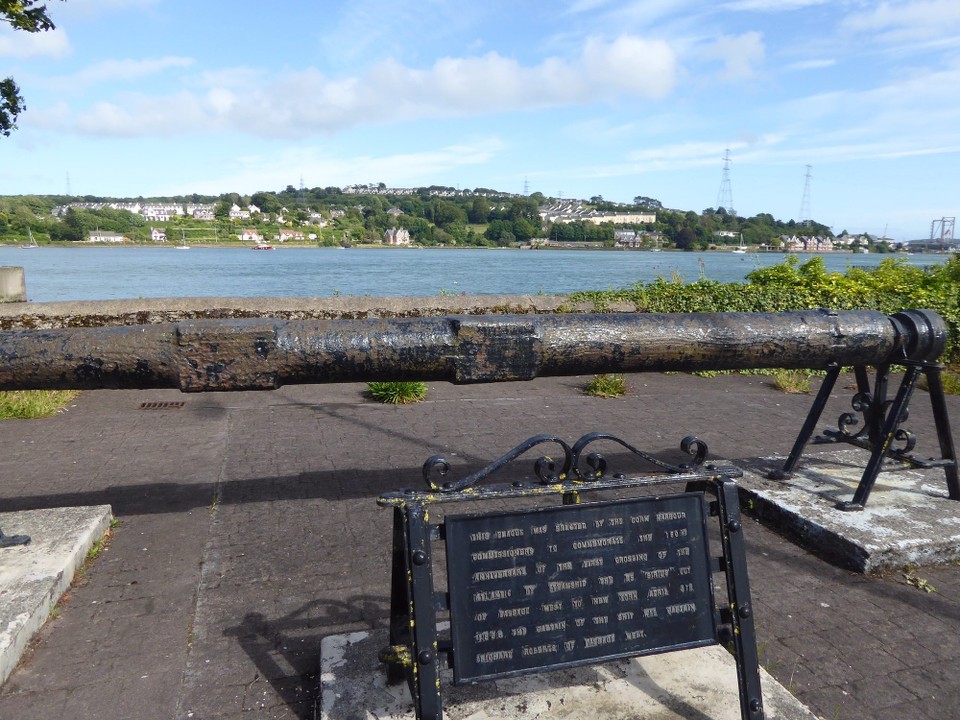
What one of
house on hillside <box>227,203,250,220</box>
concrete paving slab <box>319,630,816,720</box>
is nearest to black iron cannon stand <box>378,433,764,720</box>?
concrete paving slab <box>319,630,816,720</box>

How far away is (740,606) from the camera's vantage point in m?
2.48

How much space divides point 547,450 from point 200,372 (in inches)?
164

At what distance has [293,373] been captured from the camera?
2.84 metres

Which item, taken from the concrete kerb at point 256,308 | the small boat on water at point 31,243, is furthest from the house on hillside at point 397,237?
the concrete kerb at point 256,308

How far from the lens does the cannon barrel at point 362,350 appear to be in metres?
2.75

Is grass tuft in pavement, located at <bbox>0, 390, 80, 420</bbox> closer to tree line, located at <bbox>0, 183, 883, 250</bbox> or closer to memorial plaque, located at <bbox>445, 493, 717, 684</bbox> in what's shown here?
memorial plaque, located at <bbox>445, 493, 717, 684</bbox>

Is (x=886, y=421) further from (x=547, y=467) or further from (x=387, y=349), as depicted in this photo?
(x=387, y=349)

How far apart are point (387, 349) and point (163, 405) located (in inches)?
236

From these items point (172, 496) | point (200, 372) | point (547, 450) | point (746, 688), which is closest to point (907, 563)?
point (746, 688)

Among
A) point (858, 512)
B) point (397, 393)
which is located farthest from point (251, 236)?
point (858, 512)

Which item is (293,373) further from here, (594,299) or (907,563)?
(594,299)

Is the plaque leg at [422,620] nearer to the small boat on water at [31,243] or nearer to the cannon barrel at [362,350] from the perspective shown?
the cannon barrel at [362,350]

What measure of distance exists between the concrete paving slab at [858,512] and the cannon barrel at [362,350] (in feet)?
5.13

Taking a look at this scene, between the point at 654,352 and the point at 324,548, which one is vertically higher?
the point at 654,352
